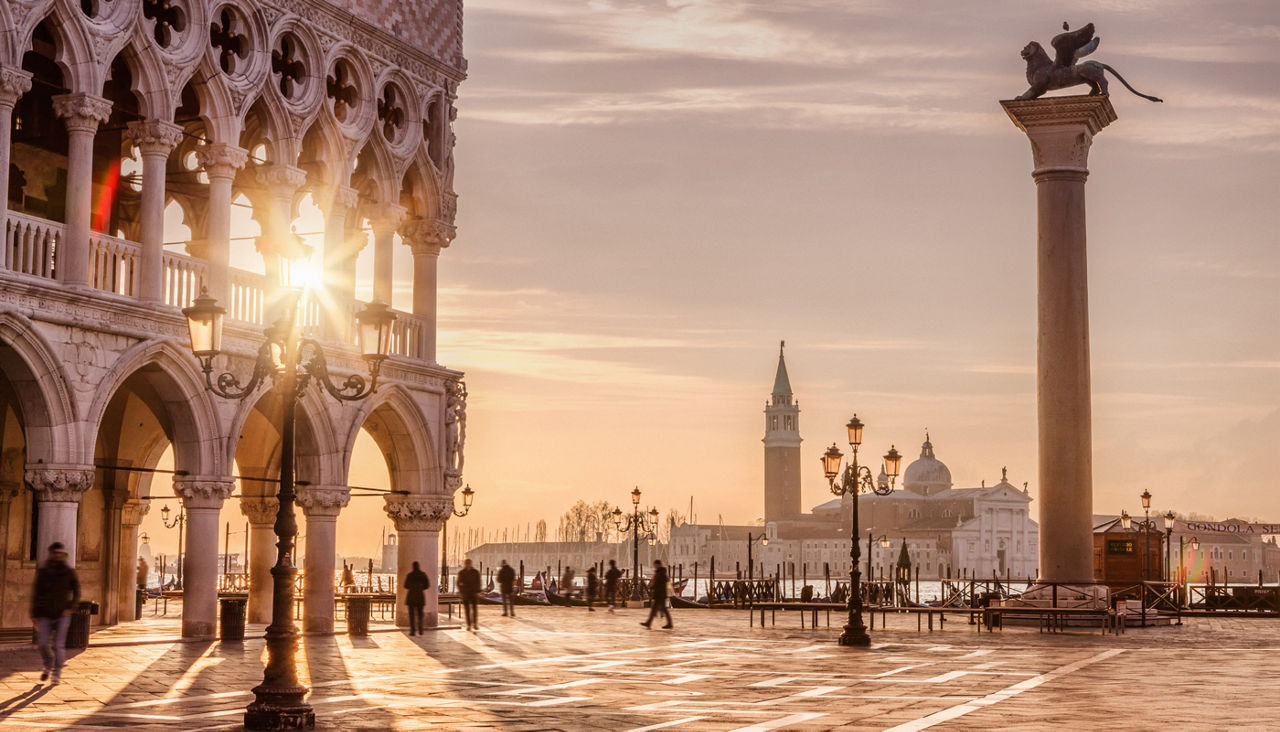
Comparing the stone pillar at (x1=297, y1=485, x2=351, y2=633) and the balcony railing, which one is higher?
the balcony railing

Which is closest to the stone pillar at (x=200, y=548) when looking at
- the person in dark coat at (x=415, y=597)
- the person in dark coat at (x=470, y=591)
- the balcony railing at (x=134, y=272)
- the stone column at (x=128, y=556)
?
the balcony railing at (x=134, y=272)

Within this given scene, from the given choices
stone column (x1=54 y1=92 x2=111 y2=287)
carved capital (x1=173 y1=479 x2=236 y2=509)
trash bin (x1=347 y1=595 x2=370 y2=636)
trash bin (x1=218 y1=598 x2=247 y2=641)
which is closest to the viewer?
stone column (x1=54 y1=92 x2=111 y2=287)

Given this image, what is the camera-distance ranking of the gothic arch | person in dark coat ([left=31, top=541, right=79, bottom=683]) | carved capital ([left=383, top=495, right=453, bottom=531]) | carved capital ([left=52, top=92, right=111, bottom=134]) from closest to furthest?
person in dark coat ([left=31, top=541, right=79, bottom=683]), the gothic arch, carved capital ([left=52, top=92, right=111, bottom=134]), carved capital ([left=383, top=495, right=453, bottom=531])

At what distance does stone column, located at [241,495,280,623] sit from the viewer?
29.4 metres

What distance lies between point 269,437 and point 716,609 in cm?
2035

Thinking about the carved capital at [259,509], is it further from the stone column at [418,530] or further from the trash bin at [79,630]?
the trash bin at [79,630]

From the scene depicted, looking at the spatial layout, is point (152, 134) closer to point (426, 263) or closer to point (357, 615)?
point (426, 263)

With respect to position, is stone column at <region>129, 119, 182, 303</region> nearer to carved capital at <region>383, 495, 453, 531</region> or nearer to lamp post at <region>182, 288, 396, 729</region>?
carved capital at <region>383, 495, 453, 531</region>

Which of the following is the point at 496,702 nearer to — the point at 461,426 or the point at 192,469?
the point at 192,469

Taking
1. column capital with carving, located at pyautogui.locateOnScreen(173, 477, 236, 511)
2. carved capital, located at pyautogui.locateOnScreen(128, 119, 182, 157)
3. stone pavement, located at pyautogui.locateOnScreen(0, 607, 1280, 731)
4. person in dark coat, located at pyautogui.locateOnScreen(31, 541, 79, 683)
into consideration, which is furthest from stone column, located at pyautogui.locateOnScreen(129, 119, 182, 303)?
person in dark coat, located at pyautogui.locateOnScreen(31, 541, 79, 683)

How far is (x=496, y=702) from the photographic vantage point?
634 inches

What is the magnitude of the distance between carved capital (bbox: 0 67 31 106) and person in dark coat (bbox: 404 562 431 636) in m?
10.1

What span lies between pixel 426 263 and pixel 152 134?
717 centimetres

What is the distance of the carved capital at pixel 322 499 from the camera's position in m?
26.9
